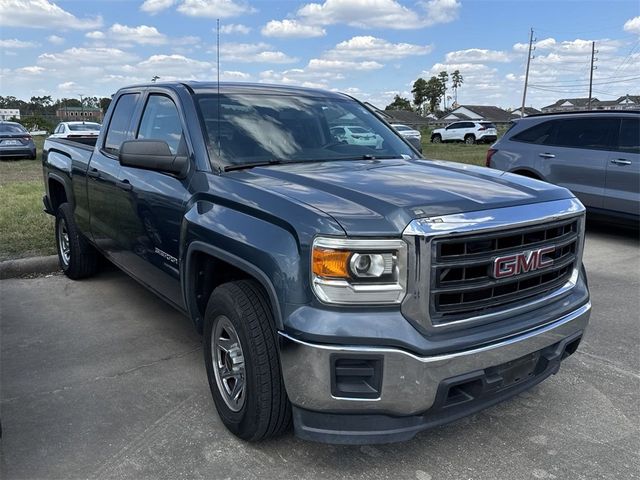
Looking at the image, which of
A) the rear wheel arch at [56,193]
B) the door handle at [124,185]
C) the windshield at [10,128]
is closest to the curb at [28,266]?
→ the rear wheel arch at [56,193]

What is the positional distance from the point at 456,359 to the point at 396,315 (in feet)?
1.03

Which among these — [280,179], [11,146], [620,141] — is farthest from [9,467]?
[11,146]

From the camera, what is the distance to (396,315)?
7.80ft

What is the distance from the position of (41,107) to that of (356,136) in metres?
75.0

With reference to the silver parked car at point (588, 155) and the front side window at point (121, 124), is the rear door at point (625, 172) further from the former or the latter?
the front side window at point (121, 124)

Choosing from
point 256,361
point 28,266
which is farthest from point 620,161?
point 28,266

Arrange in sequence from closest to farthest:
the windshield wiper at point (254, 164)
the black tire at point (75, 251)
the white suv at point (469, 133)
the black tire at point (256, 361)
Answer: the black tire at point (256, 361) → the windshield wiper at point (254, 164) → the black tire at point (75, 251) → the white suv at point (469, 133)

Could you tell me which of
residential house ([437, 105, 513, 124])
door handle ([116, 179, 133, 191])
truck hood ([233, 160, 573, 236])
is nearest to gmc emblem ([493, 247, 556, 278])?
truck hood ([233, 160, 573, 236])

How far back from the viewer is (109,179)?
450cm

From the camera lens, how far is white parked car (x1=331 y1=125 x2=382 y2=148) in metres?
3.97

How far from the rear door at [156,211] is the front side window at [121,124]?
0.26 meters

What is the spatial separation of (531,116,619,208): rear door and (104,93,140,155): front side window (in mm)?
6018

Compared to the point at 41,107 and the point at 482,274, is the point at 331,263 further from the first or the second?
the point at 41,107

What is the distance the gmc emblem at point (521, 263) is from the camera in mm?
2559
